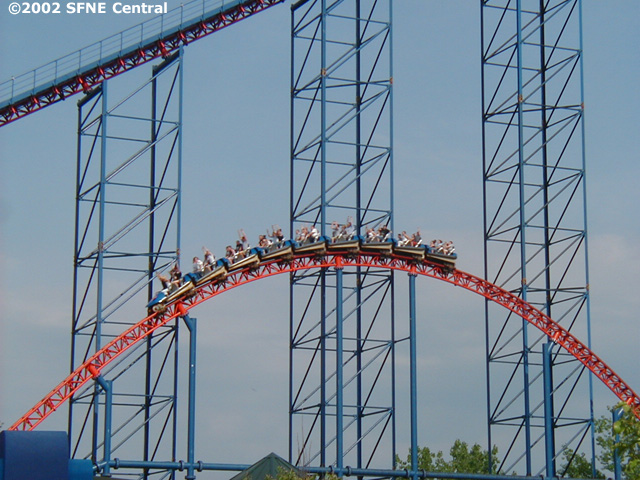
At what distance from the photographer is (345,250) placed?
106 feet

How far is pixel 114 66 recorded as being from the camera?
3372 cm

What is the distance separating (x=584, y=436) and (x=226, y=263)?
12008mm

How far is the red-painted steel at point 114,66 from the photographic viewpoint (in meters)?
33.2

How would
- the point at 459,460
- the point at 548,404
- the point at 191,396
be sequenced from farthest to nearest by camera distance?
the point at 459,460 < the point at 548,404 < the point at 191,396

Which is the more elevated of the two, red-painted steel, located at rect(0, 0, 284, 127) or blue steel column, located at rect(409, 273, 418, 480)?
red-painted steel, located at rect(0, 0, 284, 127)

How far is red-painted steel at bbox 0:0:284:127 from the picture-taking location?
33250 mm

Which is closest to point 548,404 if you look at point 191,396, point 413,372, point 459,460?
point 413,372

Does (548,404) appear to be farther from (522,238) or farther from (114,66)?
(114,66)

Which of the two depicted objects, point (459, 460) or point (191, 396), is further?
point (459, 460)

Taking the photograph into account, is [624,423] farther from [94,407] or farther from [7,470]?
[94,407]

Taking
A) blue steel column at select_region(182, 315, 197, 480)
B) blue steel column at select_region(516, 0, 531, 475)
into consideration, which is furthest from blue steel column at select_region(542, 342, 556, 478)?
blue steel column at select_region(182, 315, 197, 480)

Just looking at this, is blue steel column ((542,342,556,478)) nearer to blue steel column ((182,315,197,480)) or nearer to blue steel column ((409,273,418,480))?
blue steel column ((409,273,418,480))

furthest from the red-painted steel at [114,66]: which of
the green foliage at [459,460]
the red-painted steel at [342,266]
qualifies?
the green foliage at [459,460]

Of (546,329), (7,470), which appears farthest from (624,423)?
(546,329)
